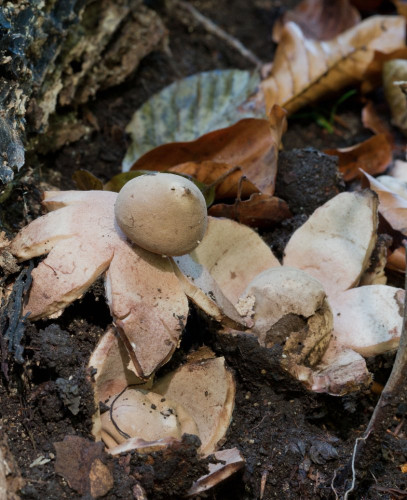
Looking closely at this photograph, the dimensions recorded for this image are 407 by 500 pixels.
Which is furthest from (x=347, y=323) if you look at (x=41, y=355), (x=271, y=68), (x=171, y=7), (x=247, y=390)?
(x=171, y=7)

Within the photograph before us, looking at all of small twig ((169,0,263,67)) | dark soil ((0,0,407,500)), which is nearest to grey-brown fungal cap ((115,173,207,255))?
dark soil ((0,0,407,500))

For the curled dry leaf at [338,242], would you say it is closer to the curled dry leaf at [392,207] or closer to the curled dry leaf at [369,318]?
the curled dry leaf at [369,318]

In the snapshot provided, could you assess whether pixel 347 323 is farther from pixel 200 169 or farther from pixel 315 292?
pixel 200 169

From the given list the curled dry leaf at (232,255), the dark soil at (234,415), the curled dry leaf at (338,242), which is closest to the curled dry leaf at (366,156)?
the dark soil at (234,415)

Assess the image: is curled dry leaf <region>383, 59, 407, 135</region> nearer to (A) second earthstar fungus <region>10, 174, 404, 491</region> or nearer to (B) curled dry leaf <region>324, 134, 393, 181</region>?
(B) curled dry leaf <region>324, 134, 393, 181</region>

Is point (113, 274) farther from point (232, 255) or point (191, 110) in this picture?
point (191, 110)

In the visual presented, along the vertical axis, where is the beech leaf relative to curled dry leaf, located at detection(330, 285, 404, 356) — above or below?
above

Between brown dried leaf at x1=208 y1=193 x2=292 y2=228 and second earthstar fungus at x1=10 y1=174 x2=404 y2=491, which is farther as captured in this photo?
brown dried leaf at x1=208 y1=193 x2=292 y2=228
